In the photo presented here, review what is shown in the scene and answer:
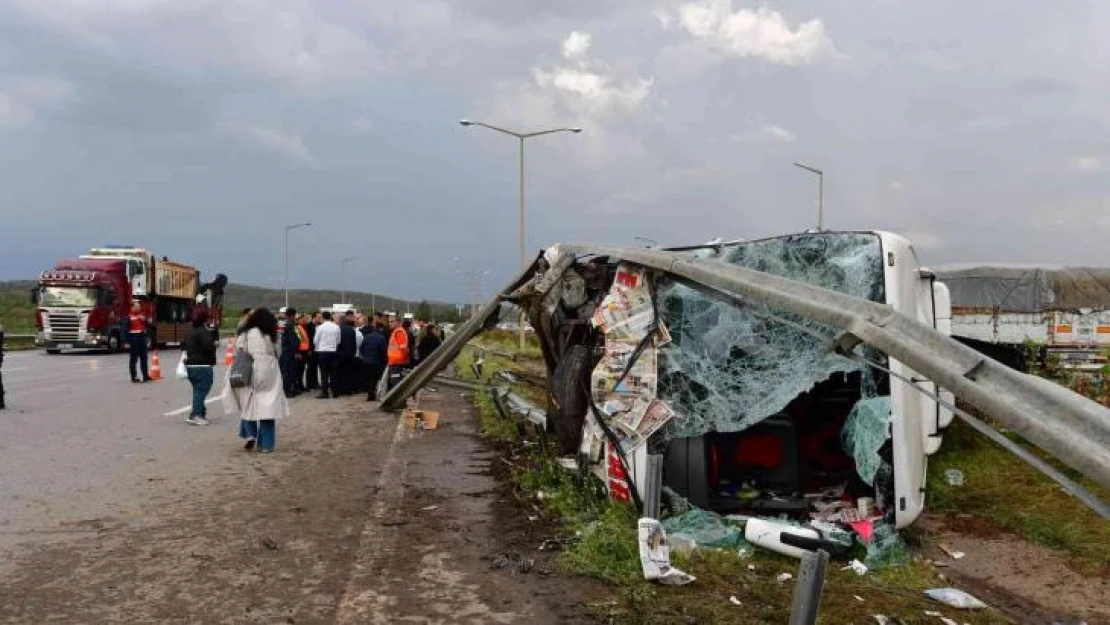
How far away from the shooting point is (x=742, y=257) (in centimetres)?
711

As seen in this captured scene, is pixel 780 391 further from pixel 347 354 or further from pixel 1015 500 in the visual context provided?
pixel 347 354

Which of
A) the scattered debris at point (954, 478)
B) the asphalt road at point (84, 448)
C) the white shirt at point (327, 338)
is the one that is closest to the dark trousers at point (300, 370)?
the white shirt at point (327, 338)

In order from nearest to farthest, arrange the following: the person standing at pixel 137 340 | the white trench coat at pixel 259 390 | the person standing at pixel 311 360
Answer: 1. the white trench coat at pixel 259 390
2. the person standing at pixel 311 360
3. the person standing at pixel 137 340

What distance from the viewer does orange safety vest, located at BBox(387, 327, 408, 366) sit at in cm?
1495

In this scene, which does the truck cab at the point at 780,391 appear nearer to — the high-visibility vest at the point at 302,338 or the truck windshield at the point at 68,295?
the high-visibility vest at the point at 302,338

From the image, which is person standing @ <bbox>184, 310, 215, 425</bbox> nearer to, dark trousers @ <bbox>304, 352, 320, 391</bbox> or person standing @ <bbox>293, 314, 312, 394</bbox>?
person standing @ <bbox>293, 314, 312, 394</bbox>

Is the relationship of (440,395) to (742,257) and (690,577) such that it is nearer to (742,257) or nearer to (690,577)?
(742,257)

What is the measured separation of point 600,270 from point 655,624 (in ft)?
12.4

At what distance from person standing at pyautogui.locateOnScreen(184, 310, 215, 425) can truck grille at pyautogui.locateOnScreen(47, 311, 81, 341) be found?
20498 mm

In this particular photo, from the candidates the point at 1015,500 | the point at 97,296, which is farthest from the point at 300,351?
the point at 97,296

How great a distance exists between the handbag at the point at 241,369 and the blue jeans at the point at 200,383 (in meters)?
2.30

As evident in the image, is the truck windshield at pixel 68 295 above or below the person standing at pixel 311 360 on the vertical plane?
above

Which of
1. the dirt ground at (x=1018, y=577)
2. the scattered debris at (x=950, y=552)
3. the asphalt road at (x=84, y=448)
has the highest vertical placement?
the asphalt road at (x=84, y=448)

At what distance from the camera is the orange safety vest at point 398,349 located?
49.0 feet
